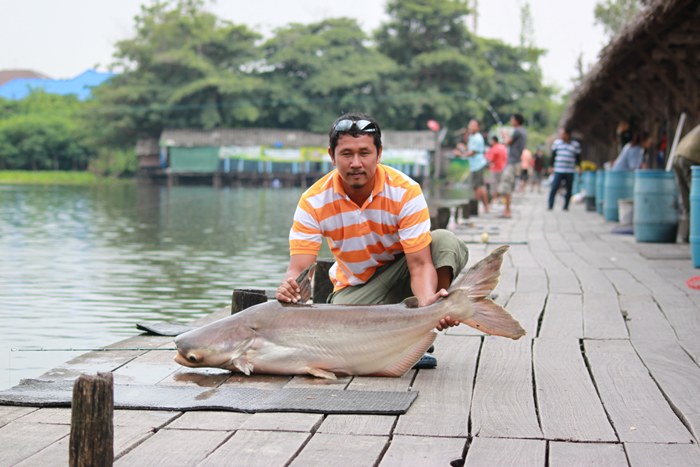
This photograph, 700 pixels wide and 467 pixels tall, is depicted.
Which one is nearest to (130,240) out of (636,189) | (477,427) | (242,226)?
(242,226)

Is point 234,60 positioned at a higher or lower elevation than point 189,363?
higher

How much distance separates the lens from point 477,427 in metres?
3.57

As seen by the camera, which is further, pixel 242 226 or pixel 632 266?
pixel 242 226

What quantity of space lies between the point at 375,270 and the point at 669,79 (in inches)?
382

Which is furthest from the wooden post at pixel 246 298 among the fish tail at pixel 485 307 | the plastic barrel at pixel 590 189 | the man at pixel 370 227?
the plastic barrel at pixel 590 189

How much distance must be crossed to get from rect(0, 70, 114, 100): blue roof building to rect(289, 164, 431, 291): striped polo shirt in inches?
2375

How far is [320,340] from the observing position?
443cm

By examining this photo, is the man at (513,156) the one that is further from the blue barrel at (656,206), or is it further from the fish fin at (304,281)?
the fish fin at (304,281)

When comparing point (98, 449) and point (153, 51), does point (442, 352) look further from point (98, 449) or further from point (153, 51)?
point (153, 51)

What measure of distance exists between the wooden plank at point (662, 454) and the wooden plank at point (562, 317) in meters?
2.13

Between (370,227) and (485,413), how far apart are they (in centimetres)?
124

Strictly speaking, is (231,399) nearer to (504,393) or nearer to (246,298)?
(504,393)

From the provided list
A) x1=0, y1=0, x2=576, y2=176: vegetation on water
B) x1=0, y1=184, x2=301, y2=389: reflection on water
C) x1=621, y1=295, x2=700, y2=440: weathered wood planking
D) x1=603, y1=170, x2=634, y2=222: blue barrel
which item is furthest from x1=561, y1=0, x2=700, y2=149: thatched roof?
x1=0, y1=0, x2=576, y2=176: vegetation on water

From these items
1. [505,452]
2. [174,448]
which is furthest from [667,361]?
[174,448]
